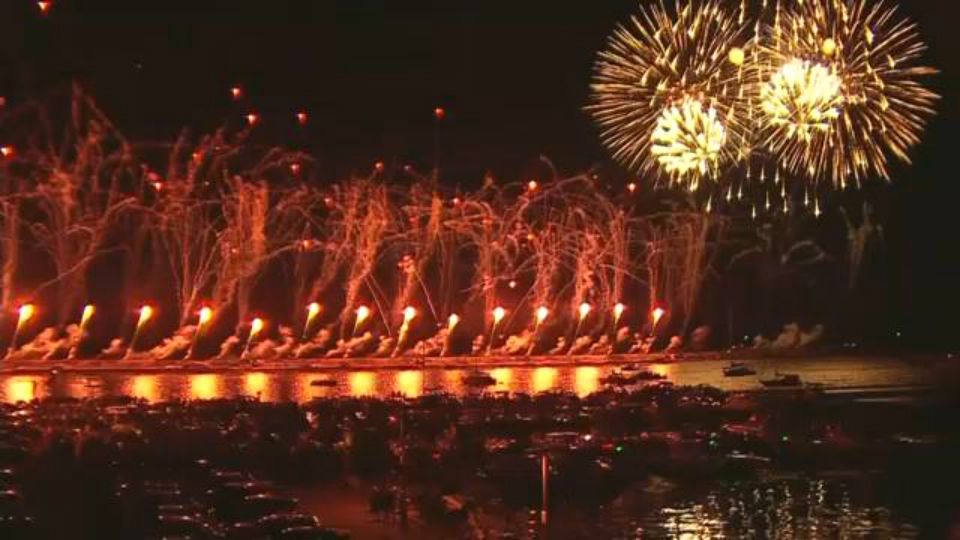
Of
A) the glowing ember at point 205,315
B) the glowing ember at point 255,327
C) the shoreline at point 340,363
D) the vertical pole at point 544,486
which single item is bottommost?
the vertical pole at point 544,486

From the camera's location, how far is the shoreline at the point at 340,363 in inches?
1821

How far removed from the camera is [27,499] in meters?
18.9

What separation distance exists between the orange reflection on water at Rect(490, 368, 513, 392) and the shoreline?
1.79 metres

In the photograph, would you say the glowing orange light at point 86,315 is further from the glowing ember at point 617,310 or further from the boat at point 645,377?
the boat at point 645,377

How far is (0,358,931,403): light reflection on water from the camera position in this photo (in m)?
37.5

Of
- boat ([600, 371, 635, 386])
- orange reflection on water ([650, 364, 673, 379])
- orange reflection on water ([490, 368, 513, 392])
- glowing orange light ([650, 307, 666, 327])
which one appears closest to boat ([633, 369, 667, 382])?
boat ([600, 371, 635, 386])

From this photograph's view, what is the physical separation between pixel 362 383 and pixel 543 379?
19.2 feet

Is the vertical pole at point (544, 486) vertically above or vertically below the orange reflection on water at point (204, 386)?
below

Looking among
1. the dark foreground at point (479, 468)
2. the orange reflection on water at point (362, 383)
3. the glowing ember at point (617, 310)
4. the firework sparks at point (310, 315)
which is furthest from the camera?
the glowing ember at point (617, 310)

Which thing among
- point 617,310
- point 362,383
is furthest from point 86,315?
point 617,310

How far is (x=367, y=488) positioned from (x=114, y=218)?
2980cm

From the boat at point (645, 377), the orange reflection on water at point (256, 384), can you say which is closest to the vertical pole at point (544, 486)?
the orange reflection on water at point (256, 384)

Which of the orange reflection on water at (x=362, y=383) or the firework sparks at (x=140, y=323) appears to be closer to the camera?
the orange reflection on water at (x=362, y=383)

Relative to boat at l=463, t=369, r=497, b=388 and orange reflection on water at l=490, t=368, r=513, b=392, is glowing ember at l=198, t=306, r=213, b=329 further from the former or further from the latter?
boat at l=463, t=369, r=497, b=388
